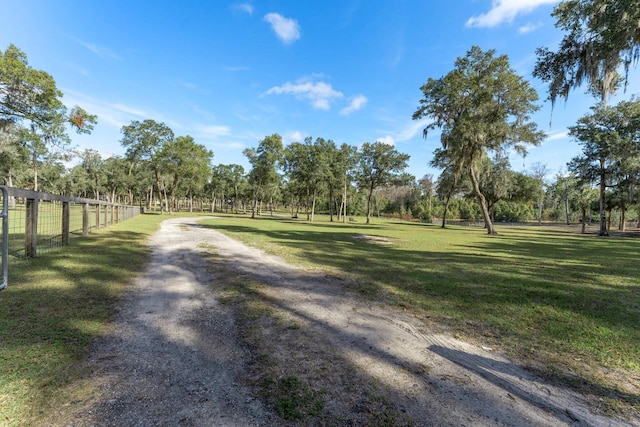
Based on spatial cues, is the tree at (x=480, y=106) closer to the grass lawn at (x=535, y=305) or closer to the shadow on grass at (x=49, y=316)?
the grass lawn at (x=535, y=305)

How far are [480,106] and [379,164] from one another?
20.7 m

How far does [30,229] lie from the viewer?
24.1 ft

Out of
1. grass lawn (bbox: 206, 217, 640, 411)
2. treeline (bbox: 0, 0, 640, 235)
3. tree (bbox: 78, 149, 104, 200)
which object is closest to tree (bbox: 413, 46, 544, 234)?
treeline (bbox: 0, 0, 640, 235)

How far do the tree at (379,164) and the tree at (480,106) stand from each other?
18.0 meters

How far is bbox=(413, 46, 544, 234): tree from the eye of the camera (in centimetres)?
1925

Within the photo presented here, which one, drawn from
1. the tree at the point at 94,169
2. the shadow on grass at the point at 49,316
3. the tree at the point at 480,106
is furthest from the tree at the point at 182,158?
the shadow on grass at the point at 49,316

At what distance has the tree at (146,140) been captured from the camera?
39.5 m

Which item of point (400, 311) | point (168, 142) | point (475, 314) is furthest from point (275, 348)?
point (168, 142)

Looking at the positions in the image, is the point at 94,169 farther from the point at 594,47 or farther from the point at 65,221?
the point at 594,47

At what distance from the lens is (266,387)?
2.52m

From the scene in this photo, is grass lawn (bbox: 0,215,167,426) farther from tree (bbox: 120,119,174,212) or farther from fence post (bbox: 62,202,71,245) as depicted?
tree (bbox: 120,119,174,212)

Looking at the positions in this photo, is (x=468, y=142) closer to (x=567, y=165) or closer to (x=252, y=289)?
(x=567, y=165)

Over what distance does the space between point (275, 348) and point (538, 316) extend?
435 cm

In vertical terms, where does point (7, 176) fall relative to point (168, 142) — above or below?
below
